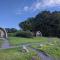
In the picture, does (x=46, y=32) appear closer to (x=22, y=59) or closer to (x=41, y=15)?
(x=41, y=15)

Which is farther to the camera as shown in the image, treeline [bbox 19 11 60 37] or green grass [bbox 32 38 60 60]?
treeline [bbox 19 11 60 37]

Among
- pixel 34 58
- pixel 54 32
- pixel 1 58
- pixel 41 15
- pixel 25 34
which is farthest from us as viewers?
pixel 41 15

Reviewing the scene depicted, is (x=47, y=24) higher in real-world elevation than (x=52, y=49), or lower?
higher

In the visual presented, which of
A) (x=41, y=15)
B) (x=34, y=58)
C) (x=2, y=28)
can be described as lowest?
(x=34, y=58)

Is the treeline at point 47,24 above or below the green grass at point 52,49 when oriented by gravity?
above

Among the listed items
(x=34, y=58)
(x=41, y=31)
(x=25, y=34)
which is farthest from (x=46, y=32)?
(x=34, y=58)

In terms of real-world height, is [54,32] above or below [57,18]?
below

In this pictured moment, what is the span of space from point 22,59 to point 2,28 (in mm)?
49512

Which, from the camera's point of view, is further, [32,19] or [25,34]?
[32,19]

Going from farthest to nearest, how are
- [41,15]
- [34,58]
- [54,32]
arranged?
[41,15] < [54,32] < [34,58]

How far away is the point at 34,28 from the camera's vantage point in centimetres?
9269

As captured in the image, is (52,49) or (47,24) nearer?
(52,49)

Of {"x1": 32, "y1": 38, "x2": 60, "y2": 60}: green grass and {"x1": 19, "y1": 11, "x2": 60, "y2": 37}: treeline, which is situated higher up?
{"x1": 19, "y1": 11, "x2": 60, "y2": 37}: treeline

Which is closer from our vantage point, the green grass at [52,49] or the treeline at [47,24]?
the green grass at [52,49]
